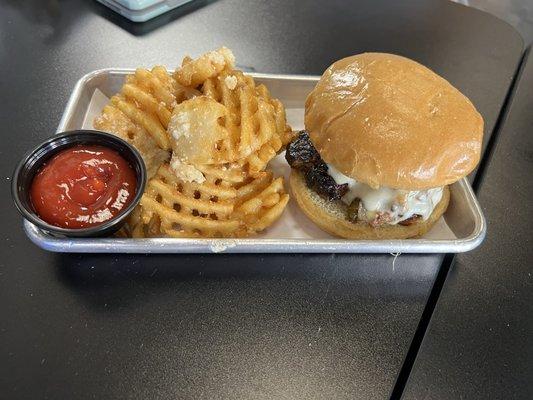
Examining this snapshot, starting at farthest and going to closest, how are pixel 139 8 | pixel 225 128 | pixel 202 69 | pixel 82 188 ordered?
pixel 139 8
pixel 202 69
pixel 225 128
pixel 82 188

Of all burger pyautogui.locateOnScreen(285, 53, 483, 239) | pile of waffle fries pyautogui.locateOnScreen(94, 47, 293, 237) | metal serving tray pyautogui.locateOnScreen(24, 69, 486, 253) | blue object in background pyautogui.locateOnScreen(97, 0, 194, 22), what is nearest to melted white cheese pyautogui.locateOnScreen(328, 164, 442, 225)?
burger pyautogui.locateOnScreen(285, 53, 483, 239)

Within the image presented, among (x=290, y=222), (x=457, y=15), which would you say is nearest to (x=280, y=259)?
(x=290, y=222)

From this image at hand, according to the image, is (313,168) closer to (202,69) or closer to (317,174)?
(317,174)

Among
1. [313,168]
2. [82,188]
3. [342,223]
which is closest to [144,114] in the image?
[82,188]

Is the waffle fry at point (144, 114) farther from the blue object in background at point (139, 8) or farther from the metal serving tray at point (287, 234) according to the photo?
the blue object in background at point (139, 8)

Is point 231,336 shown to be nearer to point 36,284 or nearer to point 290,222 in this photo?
point 290,222

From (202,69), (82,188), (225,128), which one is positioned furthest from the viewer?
(202,69)
